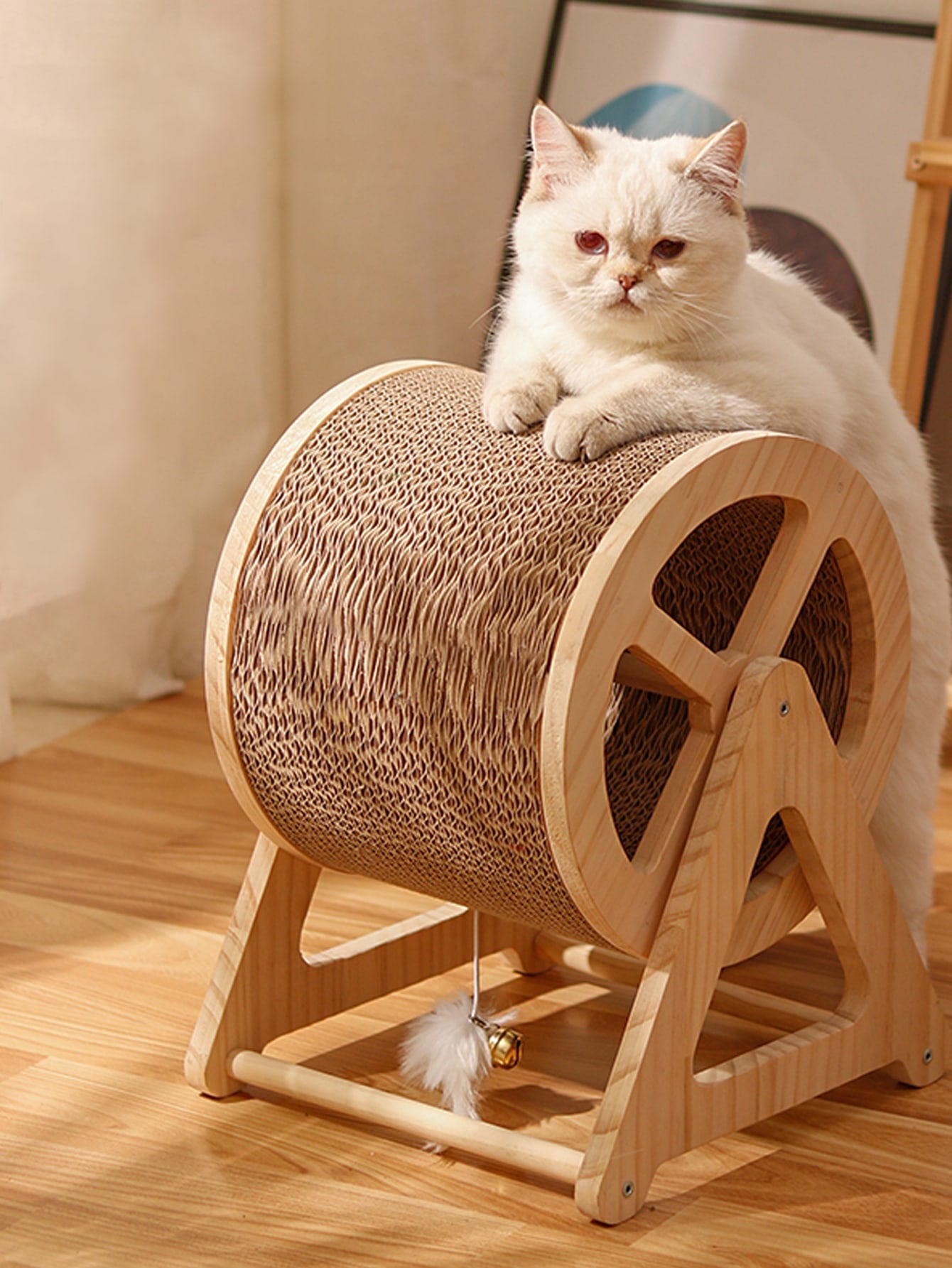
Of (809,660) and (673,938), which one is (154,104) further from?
(673,938)

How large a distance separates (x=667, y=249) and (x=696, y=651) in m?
0.30

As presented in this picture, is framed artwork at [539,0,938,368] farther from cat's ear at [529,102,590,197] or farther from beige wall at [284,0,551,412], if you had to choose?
cat's ear at [529,102,590,197]

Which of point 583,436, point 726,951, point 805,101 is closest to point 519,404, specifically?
point 583,436

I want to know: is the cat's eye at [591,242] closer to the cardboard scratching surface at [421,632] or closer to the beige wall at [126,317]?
the cardboard scratching surface at [421,632]

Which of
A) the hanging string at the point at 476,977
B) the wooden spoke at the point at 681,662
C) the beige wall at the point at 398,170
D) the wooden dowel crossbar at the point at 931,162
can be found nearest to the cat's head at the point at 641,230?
the wooden spoke at the point at 681,662

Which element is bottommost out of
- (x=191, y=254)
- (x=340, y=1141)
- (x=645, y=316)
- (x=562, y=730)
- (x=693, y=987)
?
(x=340, y=1141)

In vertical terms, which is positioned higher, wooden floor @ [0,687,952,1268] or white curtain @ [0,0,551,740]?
white curtain @ [0,0,551,740]

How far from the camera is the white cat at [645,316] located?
1.16 metres

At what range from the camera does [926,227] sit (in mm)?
2029

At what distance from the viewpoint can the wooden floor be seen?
3.62 ft

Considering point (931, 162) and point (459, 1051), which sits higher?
point (931, 162)

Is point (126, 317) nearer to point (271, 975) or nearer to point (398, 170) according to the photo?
point (398, 170)

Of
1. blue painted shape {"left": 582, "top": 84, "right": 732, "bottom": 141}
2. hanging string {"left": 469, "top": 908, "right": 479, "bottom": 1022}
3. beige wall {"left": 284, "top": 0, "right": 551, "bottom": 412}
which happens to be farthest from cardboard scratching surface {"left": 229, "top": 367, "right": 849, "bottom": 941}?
blue painted shape {"left": 582, "top": 84, "right": 732, "bottom": 141}

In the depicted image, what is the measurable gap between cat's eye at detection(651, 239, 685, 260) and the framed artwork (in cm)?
132
